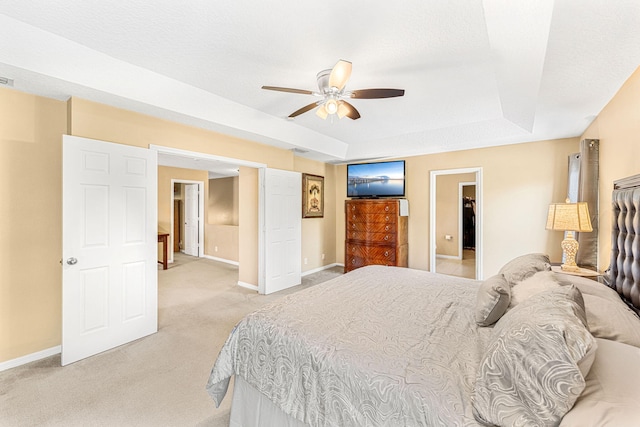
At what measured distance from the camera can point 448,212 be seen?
7.26m

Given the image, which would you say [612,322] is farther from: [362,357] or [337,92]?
[337,92]

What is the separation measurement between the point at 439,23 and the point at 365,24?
0.50m

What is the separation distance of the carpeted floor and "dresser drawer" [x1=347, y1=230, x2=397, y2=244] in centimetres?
274

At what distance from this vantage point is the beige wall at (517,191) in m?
3.97

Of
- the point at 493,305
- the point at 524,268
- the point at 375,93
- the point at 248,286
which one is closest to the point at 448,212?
the point at 248,286

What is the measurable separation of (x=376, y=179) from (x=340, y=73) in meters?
3.66

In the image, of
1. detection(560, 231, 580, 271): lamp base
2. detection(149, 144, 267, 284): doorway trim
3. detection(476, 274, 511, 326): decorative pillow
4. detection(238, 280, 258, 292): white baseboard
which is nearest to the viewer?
detection(476, 274, 511, 326): decorative pillow

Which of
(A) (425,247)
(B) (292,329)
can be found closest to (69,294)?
(B) (292,329)

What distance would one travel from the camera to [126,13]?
1816mm

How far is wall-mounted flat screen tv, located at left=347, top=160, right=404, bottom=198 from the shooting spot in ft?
17.4

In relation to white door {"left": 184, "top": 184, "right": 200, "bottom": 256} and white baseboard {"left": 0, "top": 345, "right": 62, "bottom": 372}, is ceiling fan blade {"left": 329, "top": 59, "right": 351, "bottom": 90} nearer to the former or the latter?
white baseboard {"left": 0, "top": 345, "right": 62, "bottom": 372}

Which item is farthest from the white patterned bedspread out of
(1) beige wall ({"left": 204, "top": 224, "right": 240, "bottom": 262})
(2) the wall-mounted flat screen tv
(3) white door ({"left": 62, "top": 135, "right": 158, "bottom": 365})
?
(1) beige wall ({"left": 204, "top": 224, "right": 240, "bottom": 262})

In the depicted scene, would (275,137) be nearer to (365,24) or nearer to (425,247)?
(365,24)

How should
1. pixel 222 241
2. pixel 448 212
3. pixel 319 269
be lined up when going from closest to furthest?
pixel 319 269 < pixel 222 241 < pixel 448 212
